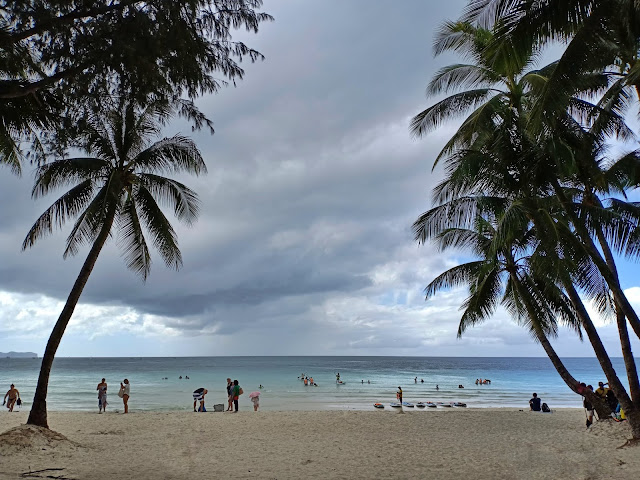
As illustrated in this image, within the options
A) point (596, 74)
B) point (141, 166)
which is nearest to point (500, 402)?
point (596, 74)

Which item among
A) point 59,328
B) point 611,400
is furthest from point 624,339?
point 59,328

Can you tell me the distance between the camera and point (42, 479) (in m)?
7.39

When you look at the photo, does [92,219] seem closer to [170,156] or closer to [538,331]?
[170,156]

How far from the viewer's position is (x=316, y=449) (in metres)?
11.0

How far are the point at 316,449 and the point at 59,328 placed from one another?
6410 mm

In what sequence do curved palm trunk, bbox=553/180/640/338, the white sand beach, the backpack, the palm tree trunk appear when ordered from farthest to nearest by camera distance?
the backpack
the palm tree trunk
curved palm trunk, bbox=553/180/640/338
the white sand beach

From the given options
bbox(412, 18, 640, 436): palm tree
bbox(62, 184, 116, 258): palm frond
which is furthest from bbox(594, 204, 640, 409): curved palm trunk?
bbox(62, 184, 116, 258): palm frond

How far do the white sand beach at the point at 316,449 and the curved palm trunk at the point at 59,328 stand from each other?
2.96ft

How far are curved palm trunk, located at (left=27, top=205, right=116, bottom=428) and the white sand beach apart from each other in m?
0.90

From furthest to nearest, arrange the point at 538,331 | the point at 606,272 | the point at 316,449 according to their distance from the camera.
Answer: the point at 538,331 < the point at 316,449 < the point at 606,272

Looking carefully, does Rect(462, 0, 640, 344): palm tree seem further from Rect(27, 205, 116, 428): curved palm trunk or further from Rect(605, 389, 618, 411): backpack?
Rect(605, 389, 618, 411): backpack

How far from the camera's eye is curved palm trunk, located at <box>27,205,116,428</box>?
1080cm

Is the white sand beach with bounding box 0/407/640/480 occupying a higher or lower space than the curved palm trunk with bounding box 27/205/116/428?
lower

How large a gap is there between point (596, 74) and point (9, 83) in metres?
11.0
